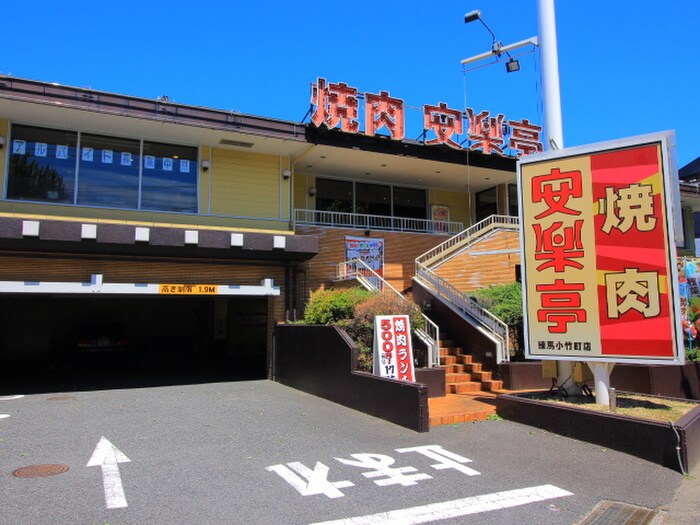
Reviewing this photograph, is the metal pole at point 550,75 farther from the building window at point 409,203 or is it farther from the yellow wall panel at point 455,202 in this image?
the yellow wall panel at point 455,202

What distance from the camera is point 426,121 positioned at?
16984 mm

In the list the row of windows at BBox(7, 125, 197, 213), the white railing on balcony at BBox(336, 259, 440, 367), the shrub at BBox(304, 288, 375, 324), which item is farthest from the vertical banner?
the row of windows at BBox(7, 125, 197, 213)

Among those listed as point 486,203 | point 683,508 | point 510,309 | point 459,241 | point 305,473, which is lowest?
point 683,508

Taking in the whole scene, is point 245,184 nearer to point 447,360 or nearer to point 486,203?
point 447,360

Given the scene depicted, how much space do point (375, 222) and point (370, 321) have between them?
9.26m

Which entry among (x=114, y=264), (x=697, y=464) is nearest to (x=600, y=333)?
(x=697, y=464)

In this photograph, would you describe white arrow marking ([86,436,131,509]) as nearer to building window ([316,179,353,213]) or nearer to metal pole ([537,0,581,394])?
metal pole ([537,0,581,394])

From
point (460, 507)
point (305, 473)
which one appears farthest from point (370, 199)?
point (460, 507)

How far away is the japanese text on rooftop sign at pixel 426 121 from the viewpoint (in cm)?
1531

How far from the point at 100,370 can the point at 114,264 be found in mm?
6430

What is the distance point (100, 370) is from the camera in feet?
58.3

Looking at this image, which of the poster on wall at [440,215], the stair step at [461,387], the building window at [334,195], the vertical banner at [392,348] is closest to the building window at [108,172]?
the building window at [334,195]

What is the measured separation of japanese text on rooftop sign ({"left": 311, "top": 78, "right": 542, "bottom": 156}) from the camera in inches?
603

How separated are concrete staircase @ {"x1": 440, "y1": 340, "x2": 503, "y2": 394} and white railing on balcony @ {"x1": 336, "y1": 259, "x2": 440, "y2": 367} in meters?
0.45
